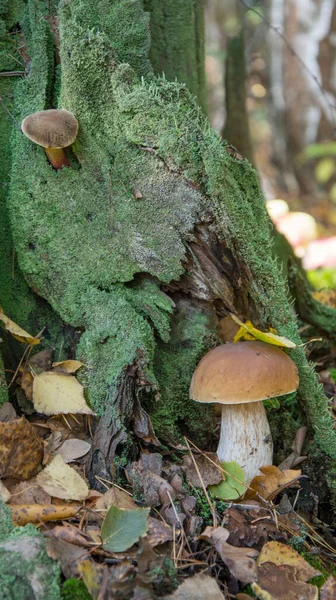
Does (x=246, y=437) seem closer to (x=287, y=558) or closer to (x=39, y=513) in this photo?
(x=287, y=558)

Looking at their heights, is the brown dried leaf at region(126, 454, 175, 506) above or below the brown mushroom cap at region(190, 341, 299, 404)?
below

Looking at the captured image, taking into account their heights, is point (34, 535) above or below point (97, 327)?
below

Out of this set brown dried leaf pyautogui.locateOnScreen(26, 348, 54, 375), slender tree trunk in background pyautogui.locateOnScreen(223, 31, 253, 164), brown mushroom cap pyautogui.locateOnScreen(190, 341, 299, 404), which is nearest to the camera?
brown mushroom cap pyautogui.locateOnScreen(190, 341, 299, 404)

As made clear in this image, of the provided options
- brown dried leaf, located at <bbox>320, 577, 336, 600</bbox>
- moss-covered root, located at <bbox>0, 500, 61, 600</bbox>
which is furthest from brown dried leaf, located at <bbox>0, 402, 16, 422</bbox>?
brown dried leaf, located at <bbox>320, 577, 336, 600</bbox>

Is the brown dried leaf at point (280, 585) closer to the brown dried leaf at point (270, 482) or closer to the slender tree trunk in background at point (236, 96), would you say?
the brown dried leaf at point (270, 482)

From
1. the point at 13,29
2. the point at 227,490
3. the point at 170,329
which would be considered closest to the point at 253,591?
the point at 227,490

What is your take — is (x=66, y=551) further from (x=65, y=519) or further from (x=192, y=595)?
(x=192, y=595)

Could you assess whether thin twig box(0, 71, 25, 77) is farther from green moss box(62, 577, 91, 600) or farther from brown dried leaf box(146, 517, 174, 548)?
green moss box(62, 577, 91, 600)
